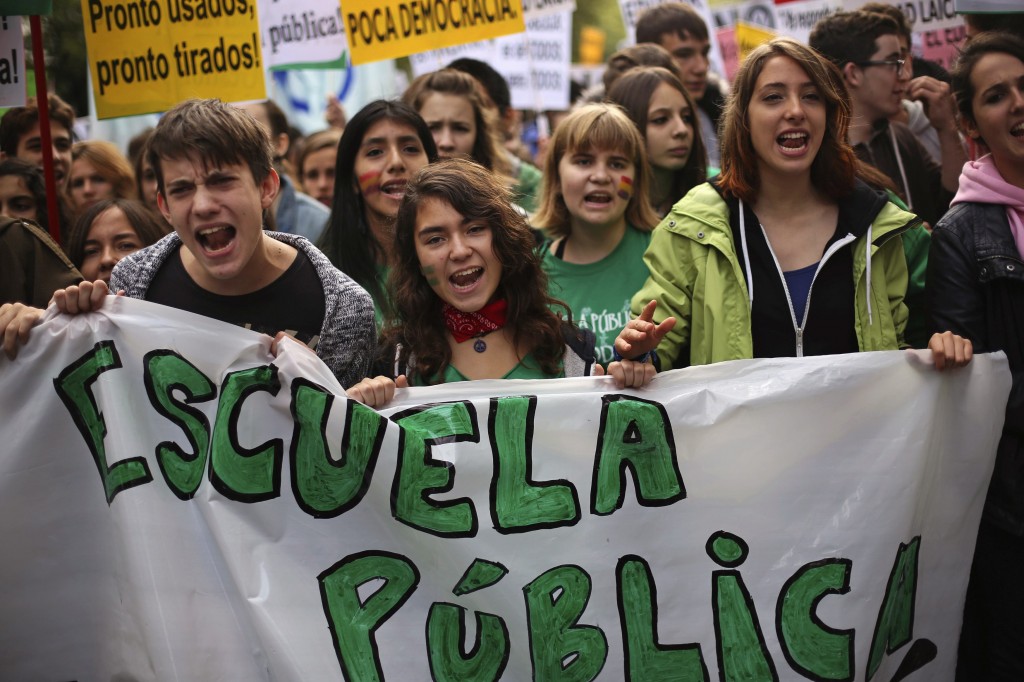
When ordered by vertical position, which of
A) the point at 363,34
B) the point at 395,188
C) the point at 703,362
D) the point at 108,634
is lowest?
the point at 108,634

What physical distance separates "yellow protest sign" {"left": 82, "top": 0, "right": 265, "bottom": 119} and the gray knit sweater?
1.72m

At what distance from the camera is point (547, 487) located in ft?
10.5

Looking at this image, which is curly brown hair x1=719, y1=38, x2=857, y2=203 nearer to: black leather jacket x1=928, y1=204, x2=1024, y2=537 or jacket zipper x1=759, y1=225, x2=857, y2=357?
jacket zipper x1=759, y1=225, x2=857, y2=357

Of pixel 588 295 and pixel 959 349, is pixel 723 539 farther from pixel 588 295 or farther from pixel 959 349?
pixel 588 295

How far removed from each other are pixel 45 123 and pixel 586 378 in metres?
2.53

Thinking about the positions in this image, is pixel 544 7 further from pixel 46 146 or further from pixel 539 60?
pixel 46 146

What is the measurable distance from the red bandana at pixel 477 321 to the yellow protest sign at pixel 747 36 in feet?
17.5

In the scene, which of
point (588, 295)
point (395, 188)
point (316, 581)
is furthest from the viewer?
point (395, 188)

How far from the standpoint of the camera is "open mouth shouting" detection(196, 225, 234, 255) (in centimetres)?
342

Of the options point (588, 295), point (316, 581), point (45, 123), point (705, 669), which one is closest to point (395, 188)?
point (588, 295)

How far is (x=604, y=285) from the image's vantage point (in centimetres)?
440

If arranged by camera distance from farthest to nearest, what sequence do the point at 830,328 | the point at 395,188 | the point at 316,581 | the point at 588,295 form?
the point at 395,188
the point at 588,295
the point at 830,328
the point at 316,581

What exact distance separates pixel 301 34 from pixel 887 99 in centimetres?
329

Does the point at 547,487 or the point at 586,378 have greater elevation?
the point at 586,378
